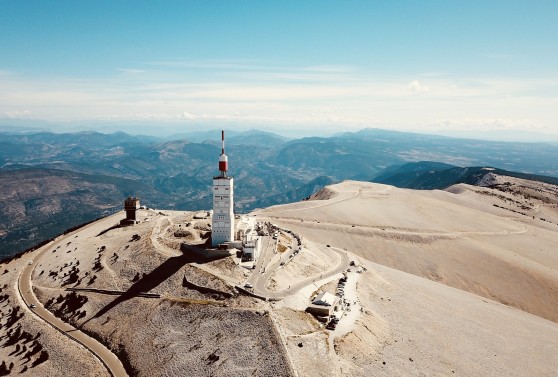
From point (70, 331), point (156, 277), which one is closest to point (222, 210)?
point (156, 277)

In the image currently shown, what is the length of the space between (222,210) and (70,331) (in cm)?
3136

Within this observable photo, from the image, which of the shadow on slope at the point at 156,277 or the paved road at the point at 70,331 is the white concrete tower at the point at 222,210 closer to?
the shadow on slope at the point at 156,277

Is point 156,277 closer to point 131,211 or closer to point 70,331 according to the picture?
point 70,331

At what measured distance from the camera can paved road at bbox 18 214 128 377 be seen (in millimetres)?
51812

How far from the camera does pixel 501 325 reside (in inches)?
2867

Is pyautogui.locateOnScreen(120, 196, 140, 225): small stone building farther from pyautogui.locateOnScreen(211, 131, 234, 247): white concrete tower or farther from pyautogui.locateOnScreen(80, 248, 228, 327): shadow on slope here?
pyautogui.locateOnScreen(211, 131, 234, 247): white concrete tower

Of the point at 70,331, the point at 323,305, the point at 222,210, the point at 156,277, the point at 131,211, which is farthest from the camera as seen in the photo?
the point at 131,211

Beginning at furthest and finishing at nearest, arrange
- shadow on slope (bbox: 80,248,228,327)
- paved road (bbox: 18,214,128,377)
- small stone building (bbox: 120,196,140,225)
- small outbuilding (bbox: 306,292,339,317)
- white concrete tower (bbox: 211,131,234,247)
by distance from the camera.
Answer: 1. small stone building (bbox: 120,196,140,225)
2. white concrete tower (bbox: 211,131,234,247)
3. shadow on slope (bbox: 80,248,228,327)
4. small outbuilding (bbox: 306,292,339,317)
5. paved road (bbox: 18,214,128,377)

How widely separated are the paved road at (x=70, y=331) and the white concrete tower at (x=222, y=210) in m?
26.9

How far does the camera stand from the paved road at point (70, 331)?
5181cm

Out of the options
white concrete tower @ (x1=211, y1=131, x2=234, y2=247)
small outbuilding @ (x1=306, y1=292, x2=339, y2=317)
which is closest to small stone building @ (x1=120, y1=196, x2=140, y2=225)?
white concrete tower @ (x1=211, y1=131, x2=234, y2=247)

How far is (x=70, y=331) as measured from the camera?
6091cm

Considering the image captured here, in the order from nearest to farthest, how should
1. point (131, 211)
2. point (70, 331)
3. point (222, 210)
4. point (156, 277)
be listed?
point (70, 331)
point (156, 277)
point (222, 210)
point (131, 211)

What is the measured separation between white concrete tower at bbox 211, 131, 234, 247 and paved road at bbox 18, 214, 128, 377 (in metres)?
26.9
